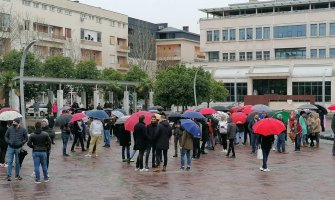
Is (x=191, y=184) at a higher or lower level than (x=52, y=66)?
lower

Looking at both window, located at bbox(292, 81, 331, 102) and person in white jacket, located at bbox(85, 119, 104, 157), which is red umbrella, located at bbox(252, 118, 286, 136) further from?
window, located at bbox(292, 81, 331, 102)

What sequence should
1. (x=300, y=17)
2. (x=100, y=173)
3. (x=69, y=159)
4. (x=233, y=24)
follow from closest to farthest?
(x=100, y=173)
(x=69, y=159)
(x=300, y=17)
(x=233, y=24)

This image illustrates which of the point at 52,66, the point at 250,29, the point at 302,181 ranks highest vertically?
the point at 250,29

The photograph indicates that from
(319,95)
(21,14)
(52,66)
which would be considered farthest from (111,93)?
(319,95)

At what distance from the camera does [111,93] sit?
46.4m

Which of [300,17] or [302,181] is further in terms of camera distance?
[300,17]

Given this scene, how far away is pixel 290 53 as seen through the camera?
2596 inches

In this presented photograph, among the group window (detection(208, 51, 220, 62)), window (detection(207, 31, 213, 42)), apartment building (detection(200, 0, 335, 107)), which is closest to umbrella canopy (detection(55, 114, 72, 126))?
apartment building (detection(200, 0, 335, 107))

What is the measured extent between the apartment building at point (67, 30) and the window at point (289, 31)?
22434mm

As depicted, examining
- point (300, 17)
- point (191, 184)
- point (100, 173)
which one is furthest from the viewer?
point (300, 17)

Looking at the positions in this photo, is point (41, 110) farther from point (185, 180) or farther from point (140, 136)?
point (185, 180)

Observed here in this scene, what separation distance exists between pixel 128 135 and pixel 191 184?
14.2 ft

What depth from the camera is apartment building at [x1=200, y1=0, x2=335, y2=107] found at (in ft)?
205

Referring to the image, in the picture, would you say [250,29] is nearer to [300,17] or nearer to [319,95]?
[300,17]
